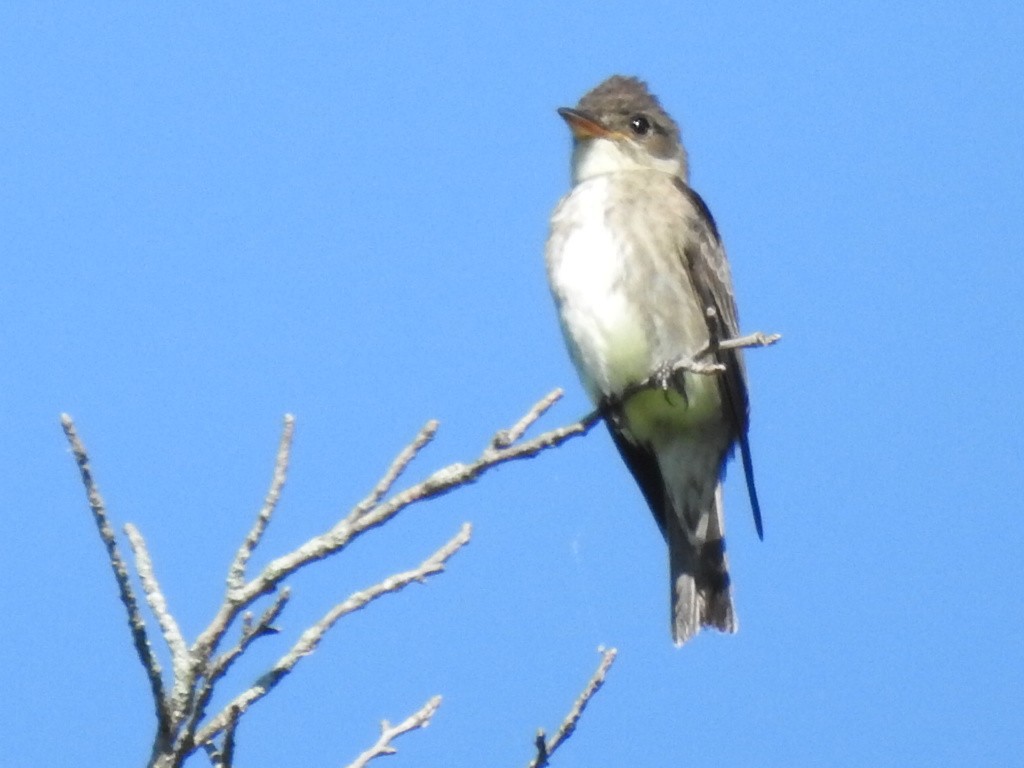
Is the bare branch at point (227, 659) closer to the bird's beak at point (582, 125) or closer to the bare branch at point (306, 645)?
→ the bare branch at point (306, 645)

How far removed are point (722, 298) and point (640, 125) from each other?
103cm

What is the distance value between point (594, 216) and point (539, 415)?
8.75ft

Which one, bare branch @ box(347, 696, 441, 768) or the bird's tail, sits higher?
the bird's tail

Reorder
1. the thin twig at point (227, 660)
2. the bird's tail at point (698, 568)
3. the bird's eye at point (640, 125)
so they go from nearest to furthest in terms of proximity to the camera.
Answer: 1. the thin twig at point (227, 660)
2. the bird's tail at point (698, 568)
3. the bird's eye at point (640, 125)

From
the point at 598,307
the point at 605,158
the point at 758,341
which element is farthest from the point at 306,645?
the point at 605,158

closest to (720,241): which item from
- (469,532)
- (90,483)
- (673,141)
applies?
(673,141)

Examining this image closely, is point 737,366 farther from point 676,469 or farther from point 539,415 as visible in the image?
point 539,415

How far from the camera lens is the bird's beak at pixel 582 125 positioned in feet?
22.4

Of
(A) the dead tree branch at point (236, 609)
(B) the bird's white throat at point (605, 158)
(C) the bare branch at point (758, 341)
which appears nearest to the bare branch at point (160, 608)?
(A) the dead tree branch at point (236, 609)

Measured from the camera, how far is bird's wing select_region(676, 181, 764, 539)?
6266mm

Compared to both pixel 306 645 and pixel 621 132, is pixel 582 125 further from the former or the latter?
pixel 306 645

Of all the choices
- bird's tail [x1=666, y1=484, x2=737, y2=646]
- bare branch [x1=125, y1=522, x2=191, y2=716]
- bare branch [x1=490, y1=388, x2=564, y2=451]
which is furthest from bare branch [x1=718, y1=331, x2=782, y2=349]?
bird's tail [x1=666, y1=484, x2=737, y2=646]

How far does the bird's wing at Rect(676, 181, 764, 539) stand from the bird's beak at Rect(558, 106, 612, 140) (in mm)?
529

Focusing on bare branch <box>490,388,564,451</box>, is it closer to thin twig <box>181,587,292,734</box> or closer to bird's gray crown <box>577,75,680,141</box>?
thin twig <box>181,587,292,734</box>
